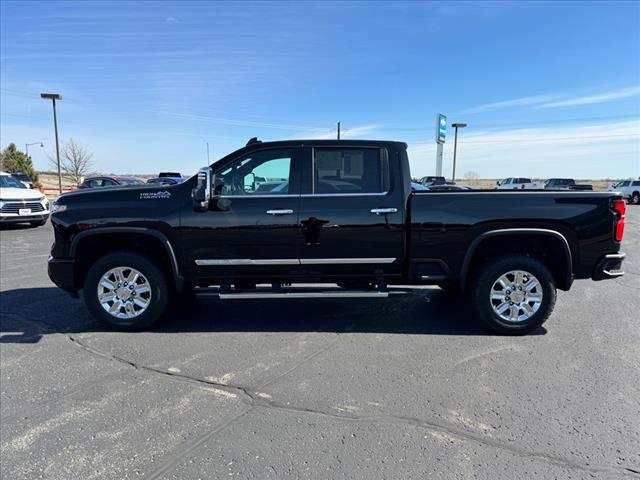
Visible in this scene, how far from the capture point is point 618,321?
206 inches

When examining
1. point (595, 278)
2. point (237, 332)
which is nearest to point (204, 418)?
point (237, 332)

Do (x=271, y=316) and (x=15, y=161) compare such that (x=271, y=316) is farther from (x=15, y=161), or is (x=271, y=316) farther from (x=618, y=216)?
(x=15, y=161)

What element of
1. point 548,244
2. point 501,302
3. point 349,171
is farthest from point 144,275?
point 548,244

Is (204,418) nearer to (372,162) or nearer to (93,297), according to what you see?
(93,297)

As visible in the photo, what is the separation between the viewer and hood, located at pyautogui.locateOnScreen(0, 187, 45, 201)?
13.9 m

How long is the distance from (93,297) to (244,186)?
2.00 metres

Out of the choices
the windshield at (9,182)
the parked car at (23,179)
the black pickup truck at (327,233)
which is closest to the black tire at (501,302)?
the black pickup truck at (327,233)

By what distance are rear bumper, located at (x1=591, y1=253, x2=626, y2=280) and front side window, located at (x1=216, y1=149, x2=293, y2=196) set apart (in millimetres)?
3351

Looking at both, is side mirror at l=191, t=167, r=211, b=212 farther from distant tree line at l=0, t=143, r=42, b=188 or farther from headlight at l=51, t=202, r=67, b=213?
distant tree line at l=0, t=143, r=42, b=188

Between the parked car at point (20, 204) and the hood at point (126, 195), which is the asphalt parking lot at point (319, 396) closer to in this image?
the hood at point (126, 195)

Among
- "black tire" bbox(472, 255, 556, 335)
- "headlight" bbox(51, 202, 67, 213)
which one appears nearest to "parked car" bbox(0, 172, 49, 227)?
"headlight" bbox(51, 202, 67, 213)

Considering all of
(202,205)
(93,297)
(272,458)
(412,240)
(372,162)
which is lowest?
(272,458)

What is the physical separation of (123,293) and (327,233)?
2.28 metres

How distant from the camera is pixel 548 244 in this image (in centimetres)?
484
